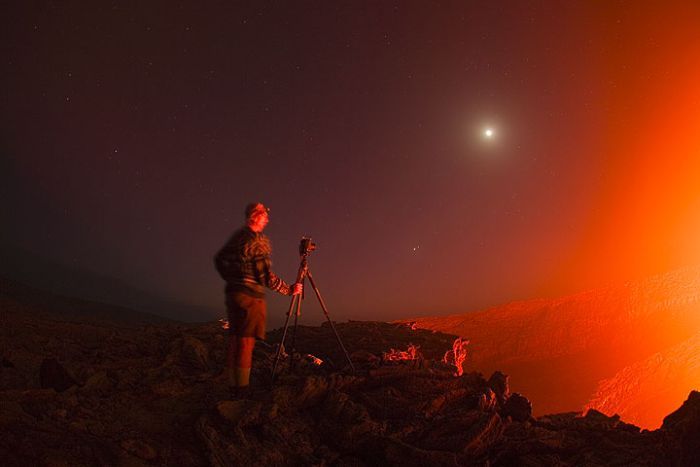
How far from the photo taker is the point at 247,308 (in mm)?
5418

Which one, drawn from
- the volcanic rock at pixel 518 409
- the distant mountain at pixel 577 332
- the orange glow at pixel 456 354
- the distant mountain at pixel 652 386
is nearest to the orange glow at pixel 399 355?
the orange glow at pixel 456 354

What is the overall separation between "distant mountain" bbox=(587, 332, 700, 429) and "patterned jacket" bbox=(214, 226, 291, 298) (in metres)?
44.4

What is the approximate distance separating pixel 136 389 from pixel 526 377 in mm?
42055

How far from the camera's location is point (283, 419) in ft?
17.4

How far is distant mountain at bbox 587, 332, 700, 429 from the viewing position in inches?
1489

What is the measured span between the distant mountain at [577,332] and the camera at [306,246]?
27.7m

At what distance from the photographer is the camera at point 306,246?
650 centimetres

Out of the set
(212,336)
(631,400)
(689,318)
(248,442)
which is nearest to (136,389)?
(248,442)

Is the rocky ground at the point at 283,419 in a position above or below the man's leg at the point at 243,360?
below

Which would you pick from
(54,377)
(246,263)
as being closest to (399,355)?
(246,263)

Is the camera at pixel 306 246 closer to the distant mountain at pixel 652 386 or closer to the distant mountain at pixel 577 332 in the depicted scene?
the distant mountain at pixel 577 332

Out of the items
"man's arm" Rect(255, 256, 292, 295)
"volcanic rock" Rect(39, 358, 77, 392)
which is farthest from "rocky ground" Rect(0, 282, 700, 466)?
"man's arm" Rect(255, 256, 292, 295)

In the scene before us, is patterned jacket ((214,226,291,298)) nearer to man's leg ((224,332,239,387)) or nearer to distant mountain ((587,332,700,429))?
man's leg ((224,332,239,387))

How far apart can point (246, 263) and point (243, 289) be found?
42 cm
